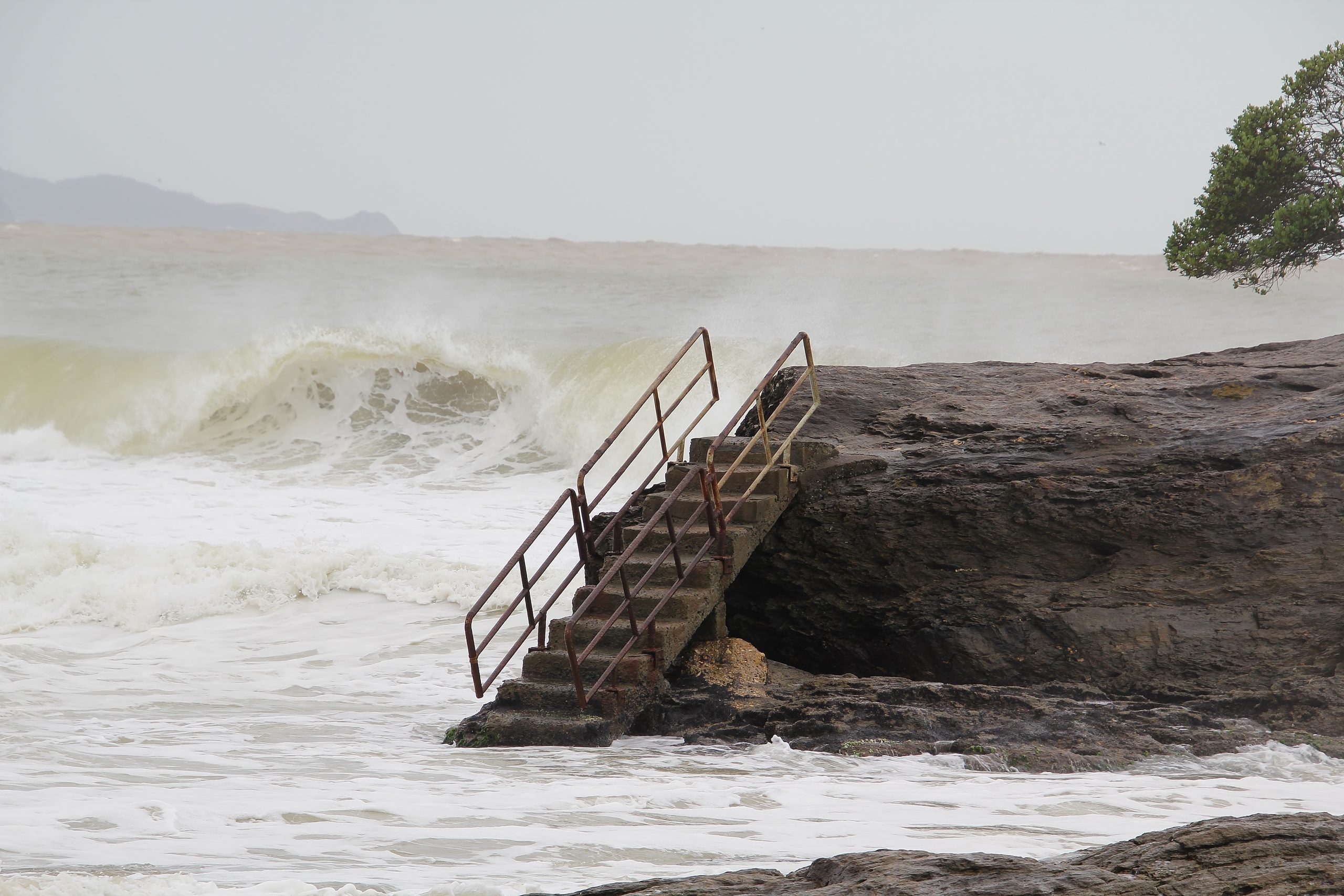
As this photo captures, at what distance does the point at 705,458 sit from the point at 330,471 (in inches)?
493

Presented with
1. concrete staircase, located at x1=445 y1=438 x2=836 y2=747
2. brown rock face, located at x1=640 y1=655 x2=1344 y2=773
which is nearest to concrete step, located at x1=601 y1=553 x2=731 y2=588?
concrete staircase, located at x1=445 y1=438 x2=836 y2=747

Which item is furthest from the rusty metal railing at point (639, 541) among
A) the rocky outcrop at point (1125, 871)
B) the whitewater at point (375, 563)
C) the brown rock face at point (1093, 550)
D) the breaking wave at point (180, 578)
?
the breaking wave at point (180, 578)

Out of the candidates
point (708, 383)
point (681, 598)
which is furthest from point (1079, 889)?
point (708, 383)

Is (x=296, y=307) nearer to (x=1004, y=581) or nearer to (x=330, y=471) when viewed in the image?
(x=330, y=471)

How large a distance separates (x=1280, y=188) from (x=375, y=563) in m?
13.3

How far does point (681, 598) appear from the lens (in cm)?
723

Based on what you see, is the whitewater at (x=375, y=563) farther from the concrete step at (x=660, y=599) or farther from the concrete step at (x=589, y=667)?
the concrete step at (x=660, y=599)

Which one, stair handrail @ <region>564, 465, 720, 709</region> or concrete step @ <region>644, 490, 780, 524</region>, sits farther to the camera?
concrete step @ <region>644, 490, 780, 524</region>

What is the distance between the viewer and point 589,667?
22.8 feet

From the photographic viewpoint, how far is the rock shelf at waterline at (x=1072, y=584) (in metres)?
6.64

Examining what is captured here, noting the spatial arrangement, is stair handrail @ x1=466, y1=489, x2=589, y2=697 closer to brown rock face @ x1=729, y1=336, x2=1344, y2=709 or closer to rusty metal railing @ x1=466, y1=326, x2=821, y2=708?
rusty metal railing @ x1=466, y1=326, x2=821, y2=708

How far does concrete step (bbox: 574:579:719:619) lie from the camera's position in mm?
7242

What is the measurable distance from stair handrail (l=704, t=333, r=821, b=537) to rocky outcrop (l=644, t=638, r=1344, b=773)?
40.7 inches

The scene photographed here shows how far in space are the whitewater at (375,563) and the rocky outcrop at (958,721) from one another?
175 millimetres
